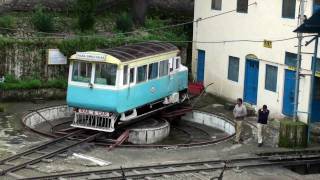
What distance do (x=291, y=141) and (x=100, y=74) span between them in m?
6.90

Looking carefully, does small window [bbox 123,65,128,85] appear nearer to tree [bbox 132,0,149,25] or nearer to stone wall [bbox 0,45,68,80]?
stone wall [bbox 0,45,68,80]

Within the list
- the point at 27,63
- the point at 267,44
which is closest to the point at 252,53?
the point at 267,44

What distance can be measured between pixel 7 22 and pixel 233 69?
421 inches

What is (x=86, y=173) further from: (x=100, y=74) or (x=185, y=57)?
(x=185, y=57)

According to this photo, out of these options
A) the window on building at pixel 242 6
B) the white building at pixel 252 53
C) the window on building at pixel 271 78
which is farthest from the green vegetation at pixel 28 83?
the window on building at pixel 271 78

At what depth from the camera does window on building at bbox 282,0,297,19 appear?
2473 centimetres

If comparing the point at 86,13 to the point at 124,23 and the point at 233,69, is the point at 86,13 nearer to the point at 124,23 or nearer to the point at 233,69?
the point at 124,23

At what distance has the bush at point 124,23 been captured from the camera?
3178 cm

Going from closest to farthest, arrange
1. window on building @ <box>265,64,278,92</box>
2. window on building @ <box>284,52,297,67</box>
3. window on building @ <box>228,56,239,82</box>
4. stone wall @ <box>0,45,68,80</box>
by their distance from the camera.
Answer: window on building @ <box>284,52,297,67</box>
window on building @ <box>265,64,278,92</box>
stone wall @ <box>0,45,68,80</box>
window on building @ <box>228,56,239,82</box>

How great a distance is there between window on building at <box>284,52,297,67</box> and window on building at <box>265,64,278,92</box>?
0.81 m

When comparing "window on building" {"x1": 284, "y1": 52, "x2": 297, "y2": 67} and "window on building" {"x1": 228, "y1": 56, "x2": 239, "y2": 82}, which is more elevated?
"window on building" {"x1": 284, "y1": 52, "x2": 297, "y2": 67}

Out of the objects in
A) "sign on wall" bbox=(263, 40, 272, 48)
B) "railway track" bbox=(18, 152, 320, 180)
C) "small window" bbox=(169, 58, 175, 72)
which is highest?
"sign on wall" bbox=(263, 40, 272, 48)

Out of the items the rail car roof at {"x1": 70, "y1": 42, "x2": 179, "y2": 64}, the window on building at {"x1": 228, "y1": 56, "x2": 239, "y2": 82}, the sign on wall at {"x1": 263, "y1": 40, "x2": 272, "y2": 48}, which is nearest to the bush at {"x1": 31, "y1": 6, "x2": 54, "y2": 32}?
the rail car roof at {"x1": 70, "y1": 42, "x2": 179, "y2": 64}

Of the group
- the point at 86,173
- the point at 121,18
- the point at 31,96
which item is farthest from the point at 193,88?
the point at 86,173
